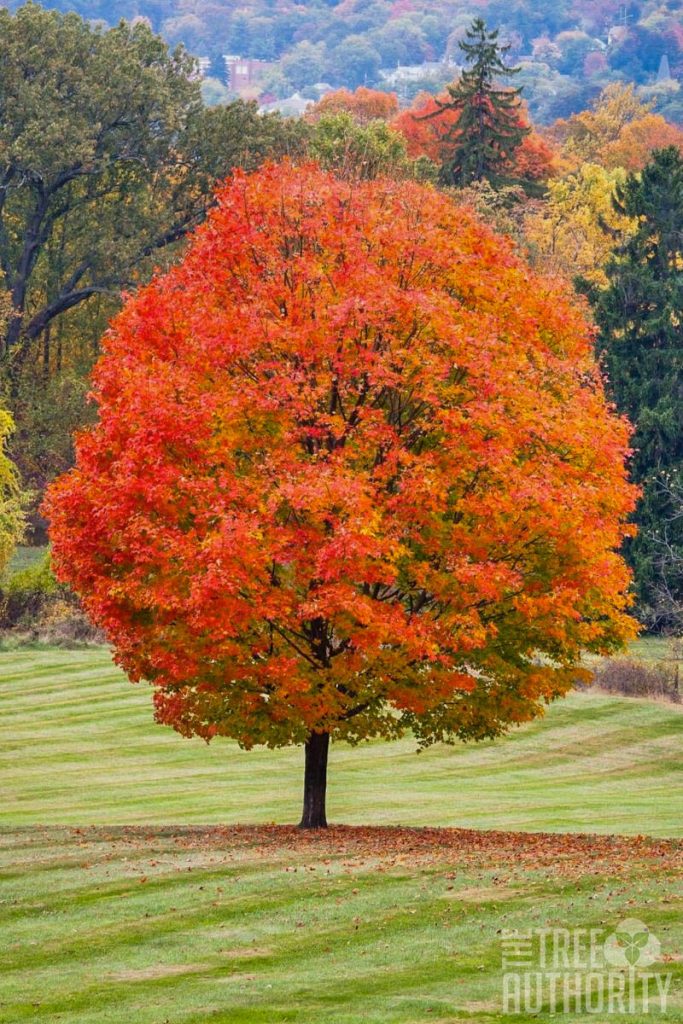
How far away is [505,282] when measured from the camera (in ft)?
80.3

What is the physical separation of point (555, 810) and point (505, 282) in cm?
1345

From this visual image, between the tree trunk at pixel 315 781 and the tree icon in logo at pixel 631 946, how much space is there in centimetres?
980

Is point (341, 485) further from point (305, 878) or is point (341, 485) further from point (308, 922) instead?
point (308, 922)

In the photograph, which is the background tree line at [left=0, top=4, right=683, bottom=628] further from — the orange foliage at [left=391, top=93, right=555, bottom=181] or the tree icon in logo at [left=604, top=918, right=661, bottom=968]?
the tree icon in logo at [left=604, top=918, right=661, bottom=968]

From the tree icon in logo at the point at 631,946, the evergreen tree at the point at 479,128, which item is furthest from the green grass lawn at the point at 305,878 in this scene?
the evergreen tree at the point at 479,128

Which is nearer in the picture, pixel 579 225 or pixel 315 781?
pixel 315 781

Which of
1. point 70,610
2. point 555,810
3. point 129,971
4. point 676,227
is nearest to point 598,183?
point 676,227

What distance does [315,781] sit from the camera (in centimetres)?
2622

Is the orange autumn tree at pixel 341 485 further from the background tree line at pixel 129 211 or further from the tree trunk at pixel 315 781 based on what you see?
the background tree line at pixel 129 211

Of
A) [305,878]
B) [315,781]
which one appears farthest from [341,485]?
[315,781]

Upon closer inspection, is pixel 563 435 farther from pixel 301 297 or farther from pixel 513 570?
pixel 301 297

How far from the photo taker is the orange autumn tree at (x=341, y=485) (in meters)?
21.7

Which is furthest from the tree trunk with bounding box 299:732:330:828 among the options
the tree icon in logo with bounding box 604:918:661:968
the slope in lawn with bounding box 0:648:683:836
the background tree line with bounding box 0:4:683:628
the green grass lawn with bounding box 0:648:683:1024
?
the background tree line with bounding box 0:4:683:628

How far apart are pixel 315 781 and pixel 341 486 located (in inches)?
283
